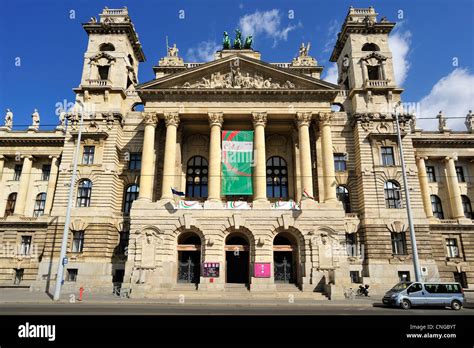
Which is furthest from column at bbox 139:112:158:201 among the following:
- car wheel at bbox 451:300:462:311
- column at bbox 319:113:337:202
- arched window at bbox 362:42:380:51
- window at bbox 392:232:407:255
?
arched window at bbox 362:42:380:51

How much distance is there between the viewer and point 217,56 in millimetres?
45562

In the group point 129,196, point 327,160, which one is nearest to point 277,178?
point 327,160

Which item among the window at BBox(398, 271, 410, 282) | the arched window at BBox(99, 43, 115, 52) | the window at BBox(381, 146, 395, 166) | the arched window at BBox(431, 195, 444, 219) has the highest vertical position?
the arched window at BBox(99, 43, 115, 52)

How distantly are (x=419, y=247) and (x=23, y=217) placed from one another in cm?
4833

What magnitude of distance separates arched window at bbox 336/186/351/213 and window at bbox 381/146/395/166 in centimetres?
538

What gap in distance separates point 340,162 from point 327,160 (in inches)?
215

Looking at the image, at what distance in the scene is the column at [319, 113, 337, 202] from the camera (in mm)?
33406

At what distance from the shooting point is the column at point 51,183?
41.6 meters

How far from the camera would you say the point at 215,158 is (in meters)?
34.4

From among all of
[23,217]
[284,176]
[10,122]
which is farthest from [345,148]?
[10,122]

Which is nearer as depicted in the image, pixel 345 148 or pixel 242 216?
pixel 242 216

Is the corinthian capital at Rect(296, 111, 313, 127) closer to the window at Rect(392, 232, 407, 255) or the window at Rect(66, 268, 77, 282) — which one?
the window at Rect(392, 232, 407, 255)

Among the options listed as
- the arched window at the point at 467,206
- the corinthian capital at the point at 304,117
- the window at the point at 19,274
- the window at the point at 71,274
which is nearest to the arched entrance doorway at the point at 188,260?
the window at the point at 71,274

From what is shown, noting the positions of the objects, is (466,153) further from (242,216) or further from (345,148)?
(242,216)
